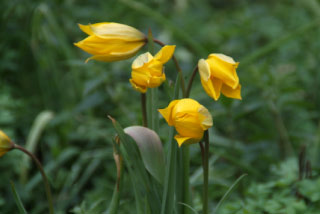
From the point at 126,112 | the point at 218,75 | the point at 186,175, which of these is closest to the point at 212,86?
the point at 218,75

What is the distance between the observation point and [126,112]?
6.08 feet

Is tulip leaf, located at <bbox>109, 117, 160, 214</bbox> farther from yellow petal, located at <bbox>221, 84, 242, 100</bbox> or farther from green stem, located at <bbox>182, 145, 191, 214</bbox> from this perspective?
yellow petal, located at <bbox>221, 84, 242, 100</bbox>

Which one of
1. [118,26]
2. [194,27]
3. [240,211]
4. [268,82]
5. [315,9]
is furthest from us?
[194,27]

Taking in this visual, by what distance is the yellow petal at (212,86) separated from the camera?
84 cm

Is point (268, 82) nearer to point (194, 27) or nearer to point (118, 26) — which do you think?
point (118, 26)

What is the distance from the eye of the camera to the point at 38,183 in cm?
191

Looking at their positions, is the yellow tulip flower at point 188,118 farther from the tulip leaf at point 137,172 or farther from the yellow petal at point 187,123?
the tulip leaf at point 137,172

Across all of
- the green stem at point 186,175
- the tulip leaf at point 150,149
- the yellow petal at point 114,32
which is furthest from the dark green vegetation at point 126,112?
the yellow petal at point 114,32

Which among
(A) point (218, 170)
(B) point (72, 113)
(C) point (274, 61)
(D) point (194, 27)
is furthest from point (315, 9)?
(B) point (72, 113)

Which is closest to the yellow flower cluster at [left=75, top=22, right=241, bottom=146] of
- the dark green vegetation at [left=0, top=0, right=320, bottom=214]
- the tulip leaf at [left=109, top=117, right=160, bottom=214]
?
the tulip leaf at [left=109, top=117, right=160, bottom=214]

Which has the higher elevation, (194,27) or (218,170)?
(194,27)

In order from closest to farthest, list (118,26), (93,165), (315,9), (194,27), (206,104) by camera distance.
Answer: (118,26), (93,165), (206,104), (315,9), (194,27)

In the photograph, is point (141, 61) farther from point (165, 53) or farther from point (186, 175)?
point (186, 175)

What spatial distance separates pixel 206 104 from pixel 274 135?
0.47 m
